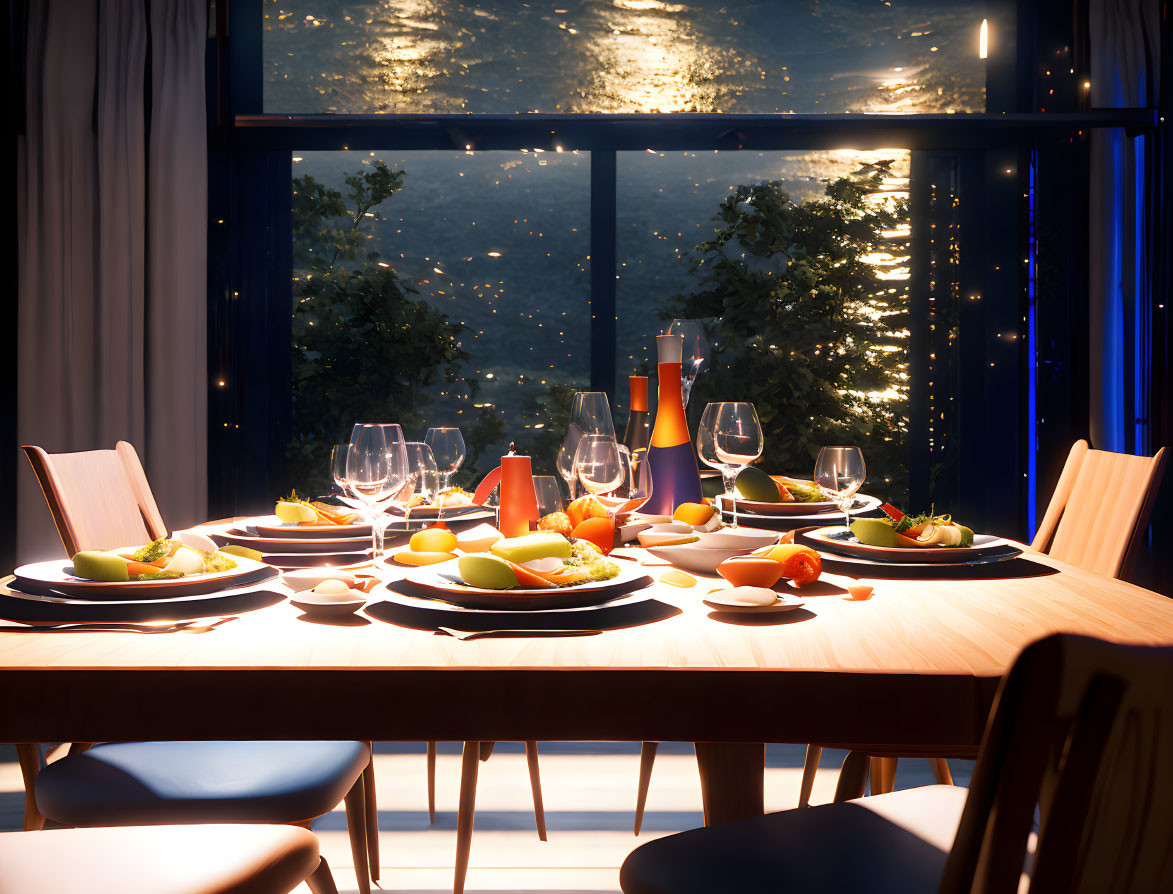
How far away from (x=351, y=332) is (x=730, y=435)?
251 centimetres

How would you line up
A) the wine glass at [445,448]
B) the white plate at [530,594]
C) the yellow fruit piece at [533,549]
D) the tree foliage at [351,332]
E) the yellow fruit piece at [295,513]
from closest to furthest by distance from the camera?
1. the white plate at [530,594]
2. the yellow fruit piece at [533,549]
3. the yellow fruit piece at [295,513]
4. the wine glass at [445,448]
5. the tree foliage at [351,332]

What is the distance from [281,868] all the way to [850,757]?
34.7 inches

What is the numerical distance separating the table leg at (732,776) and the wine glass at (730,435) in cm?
67

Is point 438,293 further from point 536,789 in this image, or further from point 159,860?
point 159,860

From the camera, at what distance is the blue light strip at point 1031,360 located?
3.58 meters

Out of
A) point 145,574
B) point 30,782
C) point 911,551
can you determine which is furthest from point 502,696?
point 30,782

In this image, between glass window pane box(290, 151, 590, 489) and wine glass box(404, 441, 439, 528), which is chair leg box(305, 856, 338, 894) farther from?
glass window pane box(290, 151, 590, 489)

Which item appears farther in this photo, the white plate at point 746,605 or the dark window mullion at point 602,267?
the dark window mullion at point 602,267

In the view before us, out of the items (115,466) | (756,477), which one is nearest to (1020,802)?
(756,477)

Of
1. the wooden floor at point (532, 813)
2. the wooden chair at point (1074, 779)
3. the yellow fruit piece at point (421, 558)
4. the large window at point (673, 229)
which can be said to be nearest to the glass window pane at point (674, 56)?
the large window at point (673, 229)

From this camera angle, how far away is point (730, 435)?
1.66 metres

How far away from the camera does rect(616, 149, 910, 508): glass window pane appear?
3.71 metres

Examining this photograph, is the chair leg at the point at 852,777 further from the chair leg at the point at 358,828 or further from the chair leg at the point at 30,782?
the chair leg at the point at 30,782

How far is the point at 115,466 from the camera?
1928mm
